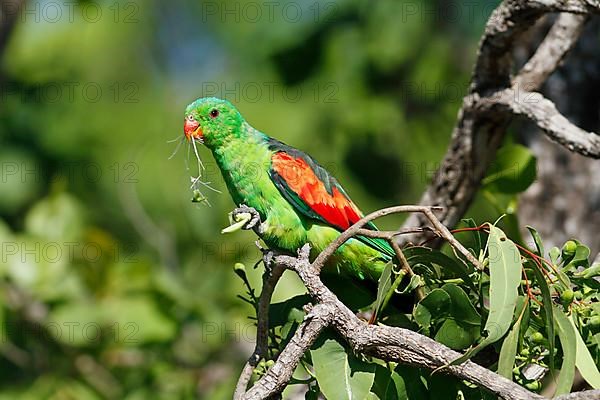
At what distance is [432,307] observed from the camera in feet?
7.35

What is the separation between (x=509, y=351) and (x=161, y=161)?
5.85 m

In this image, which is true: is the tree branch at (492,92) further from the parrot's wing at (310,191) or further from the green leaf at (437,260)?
the green leaf at (437,260)

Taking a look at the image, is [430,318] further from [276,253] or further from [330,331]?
[276,253]

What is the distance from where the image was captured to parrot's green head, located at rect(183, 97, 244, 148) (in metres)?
3.17

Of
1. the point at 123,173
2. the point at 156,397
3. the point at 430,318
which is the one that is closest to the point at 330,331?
the point at 430,318

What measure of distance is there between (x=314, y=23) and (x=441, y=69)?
1014 mm

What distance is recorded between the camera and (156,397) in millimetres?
4648

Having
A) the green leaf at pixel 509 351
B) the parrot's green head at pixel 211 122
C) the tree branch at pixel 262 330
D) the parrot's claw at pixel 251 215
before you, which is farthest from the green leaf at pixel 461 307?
the parrot's green head at pixel 211 122

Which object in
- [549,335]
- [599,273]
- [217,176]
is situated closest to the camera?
[549,335]

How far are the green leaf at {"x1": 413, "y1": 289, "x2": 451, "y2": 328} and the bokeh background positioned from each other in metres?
1.90

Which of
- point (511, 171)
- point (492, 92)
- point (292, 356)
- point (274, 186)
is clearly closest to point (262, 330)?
point (292, 356)

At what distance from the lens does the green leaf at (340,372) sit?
2211mm

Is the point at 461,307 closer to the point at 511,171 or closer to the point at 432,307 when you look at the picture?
the point at 432,307

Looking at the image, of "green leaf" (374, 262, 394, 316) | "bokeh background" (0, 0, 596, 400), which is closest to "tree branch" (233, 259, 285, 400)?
"green leaf" (374, 262, 394, 316)
